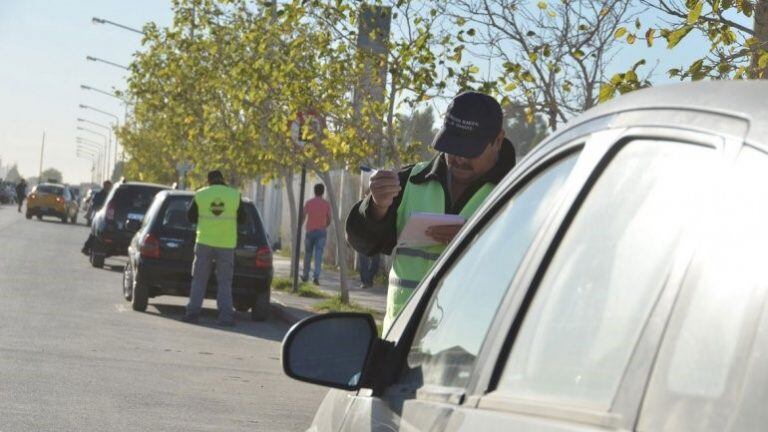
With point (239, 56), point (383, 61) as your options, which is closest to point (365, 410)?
point (383, 61)

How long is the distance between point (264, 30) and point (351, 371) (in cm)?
2206

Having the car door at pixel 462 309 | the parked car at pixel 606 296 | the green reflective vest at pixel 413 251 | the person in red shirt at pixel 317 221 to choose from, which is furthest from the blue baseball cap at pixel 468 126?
the person in red shirt at pixel 317 221

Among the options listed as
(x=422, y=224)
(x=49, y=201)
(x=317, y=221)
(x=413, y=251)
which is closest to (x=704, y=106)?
(x=422, y=224)

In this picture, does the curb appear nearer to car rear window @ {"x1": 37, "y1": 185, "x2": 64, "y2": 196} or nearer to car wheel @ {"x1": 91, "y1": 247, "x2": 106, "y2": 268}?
car wheel @ {"x1": 91, "y1": 247, "x2": 106, "y2": 268}

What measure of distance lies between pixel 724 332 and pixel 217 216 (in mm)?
15821

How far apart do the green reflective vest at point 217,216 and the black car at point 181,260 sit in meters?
0.94

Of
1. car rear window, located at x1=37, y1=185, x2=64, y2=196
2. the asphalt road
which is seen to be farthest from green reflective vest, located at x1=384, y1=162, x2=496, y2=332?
car rear window, located at x1=37, y1=185, x2=64, y2=196

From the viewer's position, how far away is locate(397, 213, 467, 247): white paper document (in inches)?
185

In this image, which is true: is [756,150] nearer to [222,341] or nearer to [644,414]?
[644,414]

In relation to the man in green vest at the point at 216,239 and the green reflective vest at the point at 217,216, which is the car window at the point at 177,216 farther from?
the green reflective vest at the point at 217,216

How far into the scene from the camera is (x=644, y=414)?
1.94m

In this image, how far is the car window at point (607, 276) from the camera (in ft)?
6.92

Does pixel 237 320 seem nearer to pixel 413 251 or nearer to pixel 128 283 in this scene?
pixel 128 283

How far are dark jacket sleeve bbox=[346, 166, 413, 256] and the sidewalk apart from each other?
1322 cm
